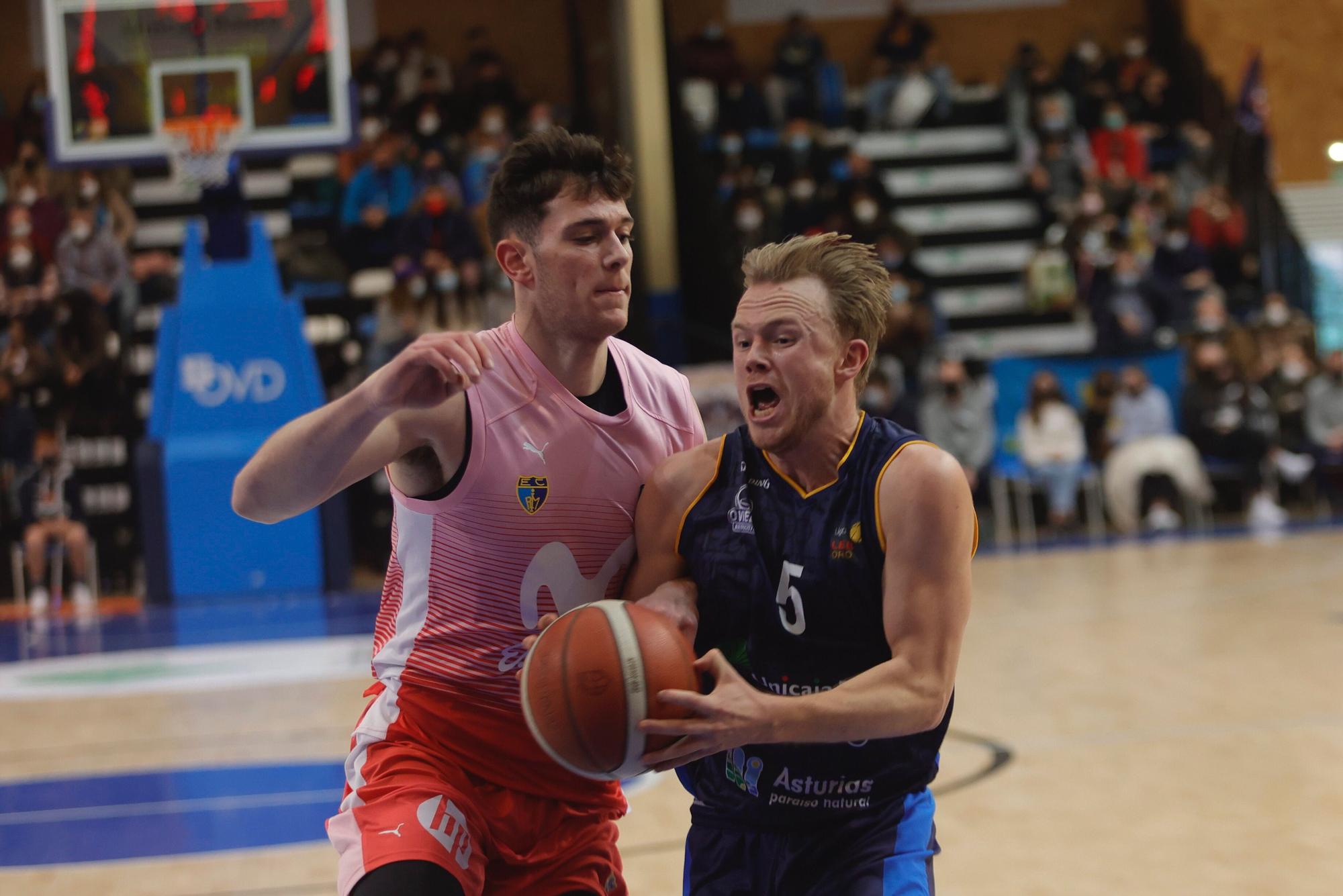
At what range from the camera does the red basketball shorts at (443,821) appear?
280 centimetres

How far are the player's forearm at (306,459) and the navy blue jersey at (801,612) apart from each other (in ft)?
2.39

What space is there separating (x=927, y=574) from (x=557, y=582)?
785 mm

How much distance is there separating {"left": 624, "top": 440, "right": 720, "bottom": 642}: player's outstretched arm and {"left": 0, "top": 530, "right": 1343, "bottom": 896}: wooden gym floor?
180 centimetres

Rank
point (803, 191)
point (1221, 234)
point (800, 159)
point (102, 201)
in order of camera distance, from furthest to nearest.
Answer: point (800, 159) → point (1221, 234) → point (803, 191) → point (102, 201)

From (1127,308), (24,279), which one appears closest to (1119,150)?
(1127,308)

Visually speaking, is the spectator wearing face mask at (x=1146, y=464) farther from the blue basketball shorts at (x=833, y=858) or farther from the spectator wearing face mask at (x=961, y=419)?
the blue basketball shorts at (x=833, y=858)

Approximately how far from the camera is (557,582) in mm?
3033

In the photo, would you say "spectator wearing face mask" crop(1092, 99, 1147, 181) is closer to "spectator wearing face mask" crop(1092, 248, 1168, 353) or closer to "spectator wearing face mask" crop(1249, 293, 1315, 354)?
"spectator wearing face mask" crop(1092, 248, 1168, 353)

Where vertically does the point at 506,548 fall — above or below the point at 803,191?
below

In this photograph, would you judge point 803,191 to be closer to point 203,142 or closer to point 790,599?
point 203,142

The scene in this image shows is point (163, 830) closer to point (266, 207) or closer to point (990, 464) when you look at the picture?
point (990, 464)

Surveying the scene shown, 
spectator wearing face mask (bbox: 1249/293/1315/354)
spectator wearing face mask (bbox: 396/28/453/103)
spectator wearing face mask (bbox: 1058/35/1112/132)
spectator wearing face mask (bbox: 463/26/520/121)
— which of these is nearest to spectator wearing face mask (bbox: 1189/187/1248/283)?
spectator wearing face mask (bbox: 1249/293/1315/354)

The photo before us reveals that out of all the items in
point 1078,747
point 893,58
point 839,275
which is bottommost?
point 1078,747

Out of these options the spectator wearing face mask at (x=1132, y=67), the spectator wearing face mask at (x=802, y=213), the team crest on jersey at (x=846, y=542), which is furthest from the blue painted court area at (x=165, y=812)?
the spectator wearing face mask at (x=1132, y=67)
